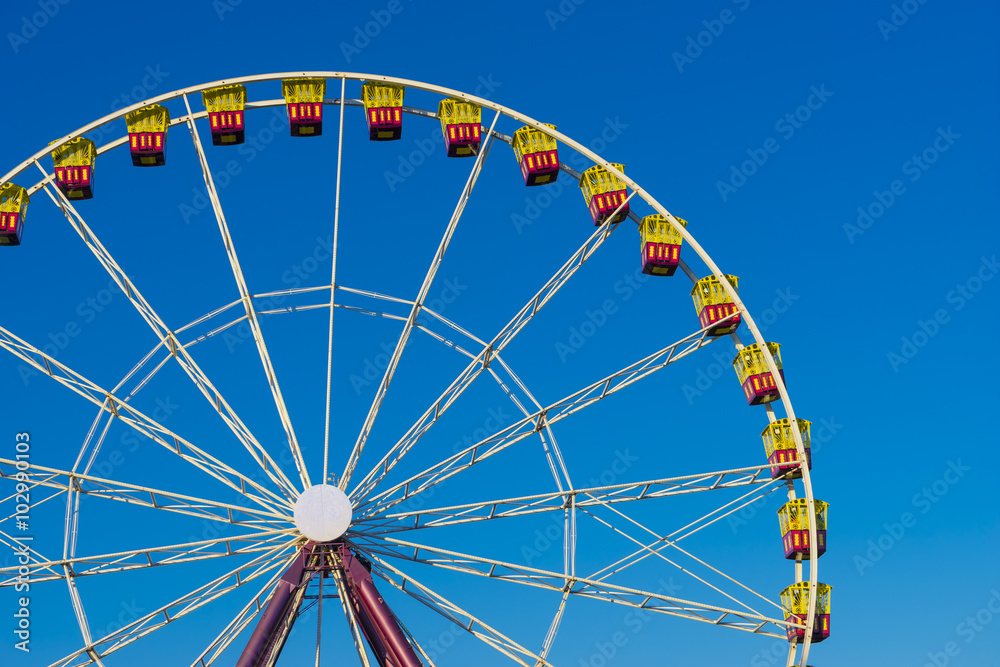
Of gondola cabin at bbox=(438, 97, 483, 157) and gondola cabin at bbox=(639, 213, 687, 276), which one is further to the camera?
gondola cabin at bbox=(438, 97, 483, 157)

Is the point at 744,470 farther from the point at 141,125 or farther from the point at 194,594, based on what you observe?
the point at 141,125

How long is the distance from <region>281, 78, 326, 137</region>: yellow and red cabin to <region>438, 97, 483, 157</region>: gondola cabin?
8.81ft

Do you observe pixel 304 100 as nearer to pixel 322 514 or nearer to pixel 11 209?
pixel 11 209

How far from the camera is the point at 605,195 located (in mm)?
27734

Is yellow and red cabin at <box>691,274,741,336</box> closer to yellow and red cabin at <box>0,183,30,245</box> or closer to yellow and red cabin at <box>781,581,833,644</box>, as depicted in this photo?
yellow and red cabin at <box>781,581,833,644</box>

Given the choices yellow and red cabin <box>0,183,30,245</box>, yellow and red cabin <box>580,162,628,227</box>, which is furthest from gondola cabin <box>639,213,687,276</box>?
yellow and red cabin <box>0,183,30,245</box>

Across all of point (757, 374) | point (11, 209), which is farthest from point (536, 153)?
point (11, 209)

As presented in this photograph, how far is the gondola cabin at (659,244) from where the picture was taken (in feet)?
89.2

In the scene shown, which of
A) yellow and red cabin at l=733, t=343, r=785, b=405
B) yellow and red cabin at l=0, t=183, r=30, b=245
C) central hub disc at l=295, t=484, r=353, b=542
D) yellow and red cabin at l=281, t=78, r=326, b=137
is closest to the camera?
central hub disc at l=295, t=484, r=353, b=542

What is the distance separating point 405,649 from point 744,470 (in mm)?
7831

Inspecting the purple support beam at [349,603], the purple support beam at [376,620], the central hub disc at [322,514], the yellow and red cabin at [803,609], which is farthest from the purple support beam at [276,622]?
the yellow and red cabin at [803,609]

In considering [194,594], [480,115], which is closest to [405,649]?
[194,594]

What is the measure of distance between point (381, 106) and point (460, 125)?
5.95ft

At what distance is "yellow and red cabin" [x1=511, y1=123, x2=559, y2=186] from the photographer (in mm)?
27844
